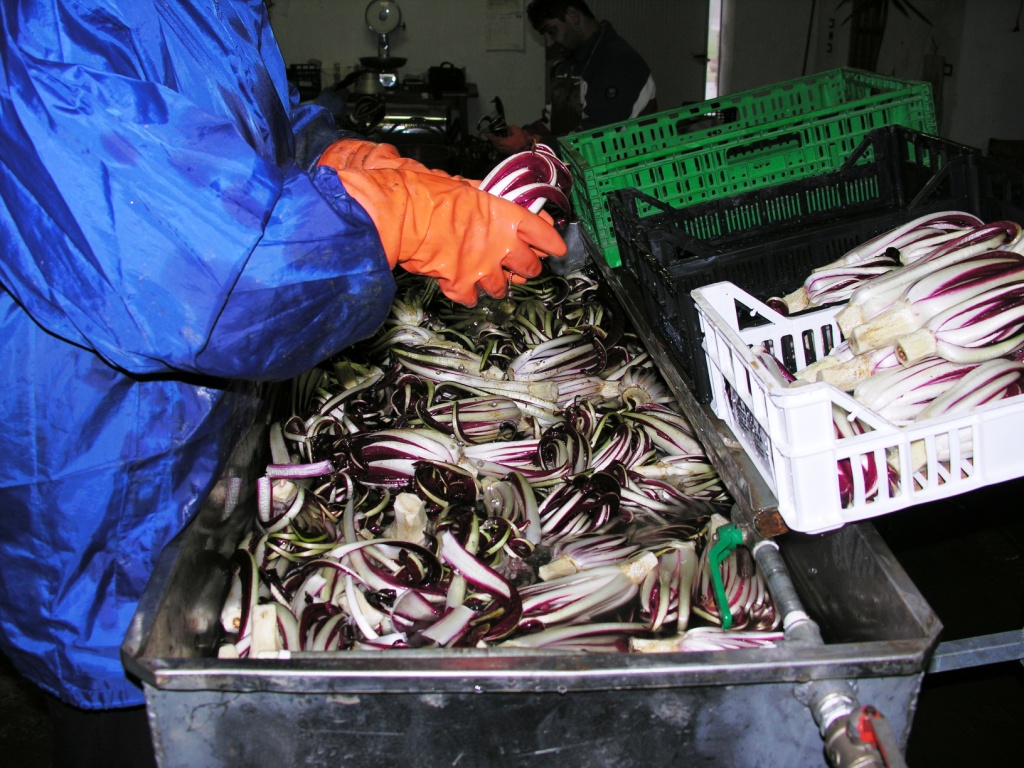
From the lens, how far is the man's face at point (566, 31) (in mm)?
6524

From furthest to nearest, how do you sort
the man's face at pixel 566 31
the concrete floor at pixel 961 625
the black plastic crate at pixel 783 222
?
the man's face at pixel 566 31 → the concrete floor at pixel 961 625 → the black plastic crate at pixel 783 222

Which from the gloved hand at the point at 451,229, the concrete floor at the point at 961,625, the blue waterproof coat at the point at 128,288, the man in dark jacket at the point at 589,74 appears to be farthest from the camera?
the man in dark jacket at the point at 589,74

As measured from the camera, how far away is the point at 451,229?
6.02ft

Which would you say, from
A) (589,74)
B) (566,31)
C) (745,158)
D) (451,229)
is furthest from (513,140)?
(451,229)

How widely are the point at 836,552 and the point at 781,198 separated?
1.34 metres

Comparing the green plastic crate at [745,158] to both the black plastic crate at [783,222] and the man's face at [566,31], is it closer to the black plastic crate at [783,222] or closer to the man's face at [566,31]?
the black plastic crate at [783,222]

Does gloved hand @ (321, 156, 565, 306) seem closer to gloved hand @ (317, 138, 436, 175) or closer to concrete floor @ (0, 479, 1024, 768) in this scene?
gloved hand @ (317, 138, 436, 175)

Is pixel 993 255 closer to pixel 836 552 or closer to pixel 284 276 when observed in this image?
pixel 836 552

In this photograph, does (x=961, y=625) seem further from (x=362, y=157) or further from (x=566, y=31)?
(x=566, y=31)

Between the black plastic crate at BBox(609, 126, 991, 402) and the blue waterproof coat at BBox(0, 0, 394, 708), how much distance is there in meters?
0.86

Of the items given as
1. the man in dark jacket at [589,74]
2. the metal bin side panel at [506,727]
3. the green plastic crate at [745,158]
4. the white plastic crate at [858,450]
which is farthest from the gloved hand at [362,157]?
the man in dark jacket at [589,74]

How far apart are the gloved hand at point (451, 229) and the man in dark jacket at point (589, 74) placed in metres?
4.65

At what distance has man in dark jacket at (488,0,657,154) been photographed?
20.6 feet

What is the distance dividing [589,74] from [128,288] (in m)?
5.66
